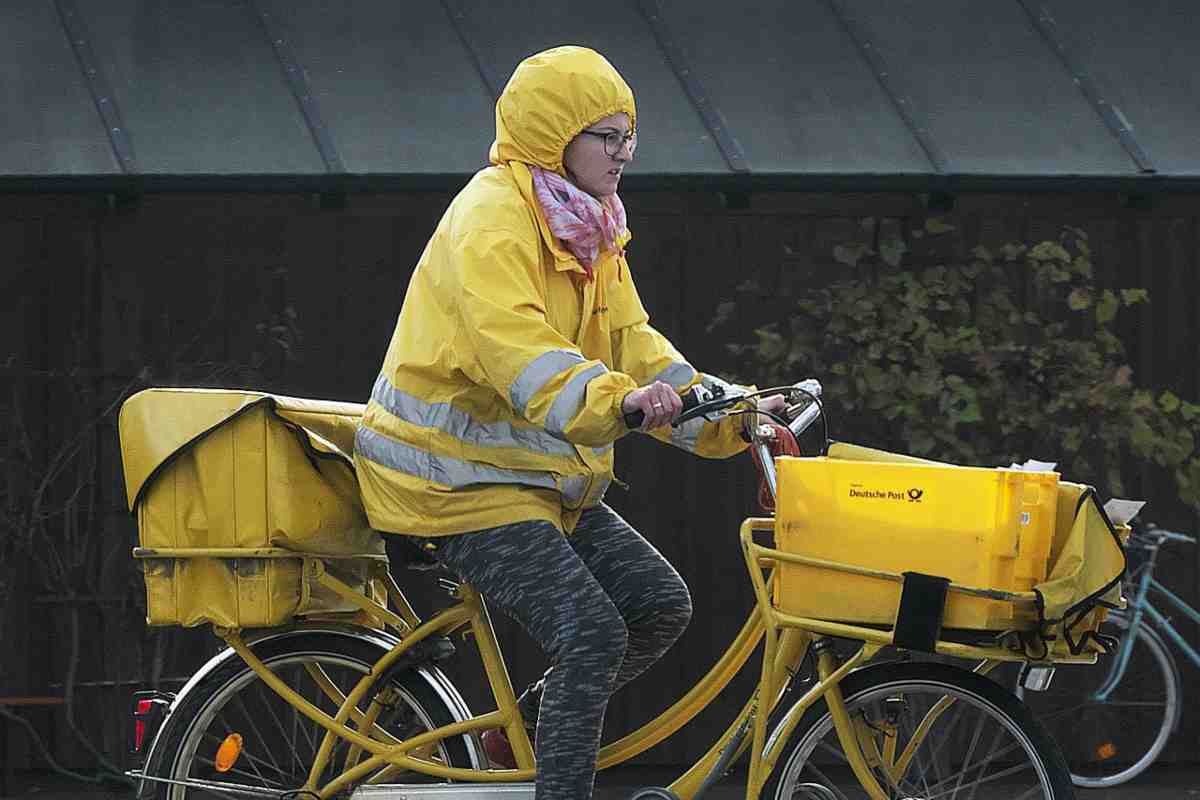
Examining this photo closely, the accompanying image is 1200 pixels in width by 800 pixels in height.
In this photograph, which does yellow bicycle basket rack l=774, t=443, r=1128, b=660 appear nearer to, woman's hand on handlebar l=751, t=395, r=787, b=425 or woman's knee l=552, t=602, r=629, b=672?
woman's hand on handlebar l=751, t=395, r=787, b=425

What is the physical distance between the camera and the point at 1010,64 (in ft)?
23.3

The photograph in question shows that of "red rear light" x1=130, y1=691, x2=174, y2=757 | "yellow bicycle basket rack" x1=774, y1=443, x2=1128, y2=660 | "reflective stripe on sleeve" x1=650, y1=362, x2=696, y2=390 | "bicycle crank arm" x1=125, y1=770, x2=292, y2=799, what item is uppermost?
"reflective stripe on sleeve" x1=650, y1=362, x2=696, y2=390

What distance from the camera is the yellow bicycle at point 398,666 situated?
4.00 meters

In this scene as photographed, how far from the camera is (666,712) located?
4.37m

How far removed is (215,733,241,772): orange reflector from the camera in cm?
443

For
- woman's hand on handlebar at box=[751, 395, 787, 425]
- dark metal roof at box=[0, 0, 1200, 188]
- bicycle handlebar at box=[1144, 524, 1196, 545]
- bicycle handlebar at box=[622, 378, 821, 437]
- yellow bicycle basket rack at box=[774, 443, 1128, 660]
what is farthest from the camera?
bicycle handlebar at box=[1144, 524, 1196, 545]

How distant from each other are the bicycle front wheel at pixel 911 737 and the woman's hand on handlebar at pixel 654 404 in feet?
2.39

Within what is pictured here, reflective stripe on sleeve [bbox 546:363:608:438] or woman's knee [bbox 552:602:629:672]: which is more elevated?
reflective stripe on sleeve [bbox 546:363:608:438]

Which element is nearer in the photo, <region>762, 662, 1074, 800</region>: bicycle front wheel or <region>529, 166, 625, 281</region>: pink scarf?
<region>762, 662, 1074, 800</region>: bicycle front wheel

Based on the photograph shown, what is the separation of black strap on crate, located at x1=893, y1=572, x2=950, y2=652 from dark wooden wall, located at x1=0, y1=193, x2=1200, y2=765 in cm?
305

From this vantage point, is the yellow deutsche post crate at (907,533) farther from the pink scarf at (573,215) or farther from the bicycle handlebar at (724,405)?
the pink scarf at (573,215)

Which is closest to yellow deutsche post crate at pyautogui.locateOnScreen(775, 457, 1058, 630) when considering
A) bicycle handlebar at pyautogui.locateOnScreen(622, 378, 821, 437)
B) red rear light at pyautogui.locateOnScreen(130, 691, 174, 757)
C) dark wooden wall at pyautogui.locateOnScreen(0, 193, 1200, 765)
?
bicycle handlebar at pyautogui.locateOnScreen(622, 378, 821, 437)

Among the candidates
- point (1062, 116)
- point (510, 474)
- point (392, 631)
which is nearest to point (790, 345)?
point (1062, 116)

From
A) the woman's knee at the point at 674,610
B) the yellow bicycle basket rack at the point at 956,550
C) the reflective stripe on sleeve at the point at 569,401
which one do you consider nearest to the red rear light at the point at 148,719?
the woman's knee at the point at 674,610
